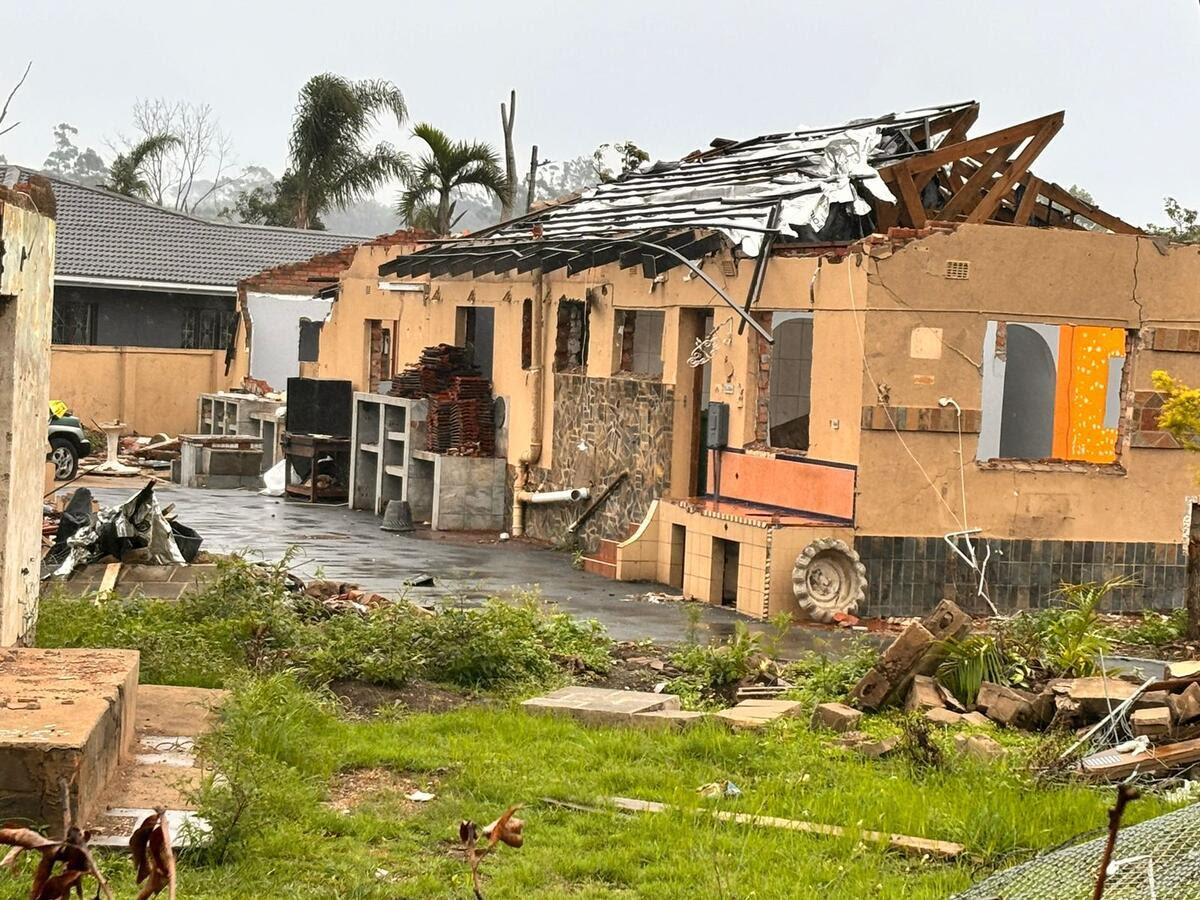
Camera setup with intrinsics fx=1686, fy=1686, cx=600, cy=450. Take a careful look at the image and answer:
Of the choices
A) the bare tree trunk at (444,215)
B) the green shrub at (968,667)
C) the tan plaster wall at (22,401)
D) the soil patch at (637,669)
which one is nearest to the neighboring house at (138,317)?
the bare tree trunk at (444,215)

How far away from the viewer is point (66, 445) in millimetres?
27531

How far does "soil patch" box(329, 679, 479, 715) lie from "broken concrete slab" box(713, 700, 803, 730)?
172 centimetres

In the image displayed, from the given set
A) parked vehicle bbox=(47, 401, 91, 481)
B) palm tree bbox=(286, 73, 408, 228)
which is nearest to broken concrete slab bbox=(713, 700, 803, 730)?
parked vehicle bbox=(47, 401, 91, 481)

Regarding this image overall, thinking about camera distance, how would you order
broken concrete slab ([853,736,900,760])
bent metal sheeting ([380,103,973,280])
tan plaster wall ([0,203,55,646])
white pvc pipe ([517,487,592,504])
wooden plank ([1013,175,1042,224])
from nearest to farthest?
broken concrete slab ([853,736,900,760]), tan plaster wall ([0,203,55,646]), bent metal sheeting ([380,103,973,280]), wooden plank ([1013,175,1042,224]), white pvc pipe ([517,487,592,504])

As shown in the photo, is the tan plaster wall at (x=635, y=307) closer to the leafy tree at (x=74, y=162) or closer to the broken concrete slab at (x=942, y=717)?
the broken concrete slab at (x=942, y=717)

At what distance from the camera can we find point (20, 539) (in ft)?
32.3

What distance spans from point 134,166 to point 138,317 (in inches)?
607

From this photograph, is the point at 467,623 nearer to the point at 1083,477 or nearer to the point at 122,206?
the point at 1083,477

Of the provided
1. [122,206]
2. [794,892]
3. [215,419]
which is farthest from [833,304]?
[122,206]

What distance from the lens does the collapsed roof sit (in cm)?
1811

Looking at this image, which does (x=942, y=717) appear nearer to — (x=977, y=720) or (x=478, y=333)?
(x=977, y=720)

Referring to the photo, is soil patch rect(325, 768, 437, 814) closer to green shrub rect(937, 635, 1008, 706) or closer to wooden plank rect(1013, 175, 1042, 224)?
green shrub rect(937, 635, 1008, 706)

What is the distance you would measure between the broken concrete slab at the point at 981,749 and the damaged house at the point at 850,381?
667 centimetres

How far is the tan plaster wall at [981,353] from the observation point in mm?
16266
